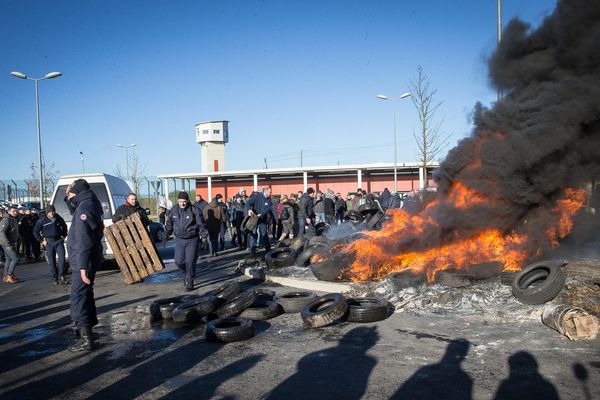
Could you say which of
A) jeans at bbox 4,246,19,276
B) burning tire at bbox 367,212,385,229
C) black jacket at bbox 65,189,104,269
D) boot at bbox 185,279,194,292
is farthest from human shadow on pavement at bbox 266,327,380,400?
jeans at bbox 4,246,19,276

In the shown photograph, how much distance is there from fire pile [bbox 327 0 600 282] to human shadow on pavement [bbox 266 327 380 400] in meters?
3.23

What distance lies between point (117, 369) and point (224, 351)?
123 cm

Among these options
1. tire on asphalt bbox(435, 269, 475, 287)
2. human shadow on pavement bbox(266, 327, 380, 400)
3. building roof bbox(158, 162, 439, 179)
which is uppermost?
building roof bbox(158, 162, 439, 179)

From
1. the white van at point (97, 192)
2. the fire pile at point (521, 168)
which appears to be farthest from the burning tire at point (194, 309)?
the white van at point (97, 192)

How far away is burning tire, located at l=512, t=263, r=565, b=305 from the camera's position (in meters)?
6.95

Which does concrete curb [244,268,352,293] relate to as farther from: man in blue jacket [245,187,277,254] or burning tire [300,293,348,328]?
man in blue jacket [245,187,277,254]

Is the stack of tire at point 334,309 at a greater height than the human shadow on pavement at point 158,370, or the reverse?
the stack of tire at point 334,309

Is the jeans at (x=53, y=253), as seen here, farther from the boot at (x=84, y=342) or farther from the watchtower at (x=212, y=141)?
the watchtower at (x=212, y=141)

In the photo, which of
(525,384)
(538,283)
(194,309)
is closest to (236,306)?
(194,309)

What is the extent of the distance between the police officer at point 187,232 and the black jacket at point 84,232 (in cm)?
311

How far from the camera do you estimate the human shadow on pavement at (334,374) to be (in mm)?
4418

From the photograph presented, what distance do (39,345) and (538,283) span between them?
745 cm

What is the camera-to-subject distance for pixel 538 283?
768 cm

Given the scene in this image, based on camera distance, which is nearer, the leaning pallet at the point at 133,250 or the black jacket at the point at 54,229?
the leaning pallet at the point at 133,250
